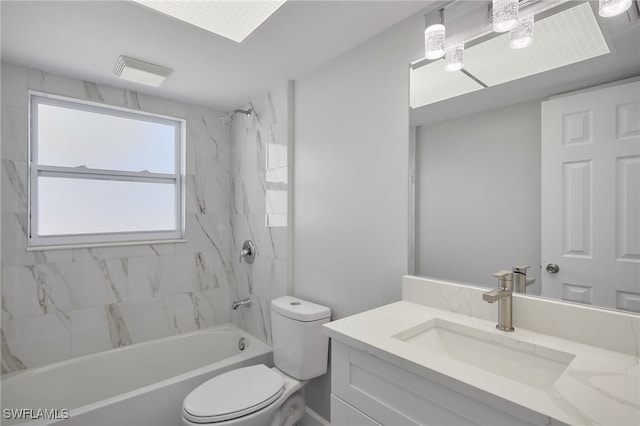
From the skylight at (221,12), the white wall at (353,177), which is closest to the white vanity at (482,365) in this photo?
the white wall at (353,177)

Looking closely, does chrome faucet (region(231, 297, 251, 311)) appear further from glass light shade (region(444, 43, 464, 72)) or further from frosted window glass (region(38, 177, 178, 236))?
glass light shade (region(444, 43, 464, 72))

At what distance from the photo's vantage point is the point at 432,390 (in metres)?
0.82

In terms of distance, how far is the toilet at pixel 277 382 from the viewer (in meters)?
1.52

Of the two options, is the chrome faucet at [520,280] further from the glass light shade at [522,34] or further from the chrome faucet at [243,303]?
the chrome faucet at [243,303]

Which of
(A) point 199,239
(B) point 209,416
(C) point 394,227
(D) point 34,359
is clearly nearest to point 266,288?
(A) point 199,239

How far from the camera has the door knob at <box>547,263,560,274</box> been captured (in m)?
1.07

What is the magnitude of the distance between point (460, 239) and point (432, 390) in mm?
702

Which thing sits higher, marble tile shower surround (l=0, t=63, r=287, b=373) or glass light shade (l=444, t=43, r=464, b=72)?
glass light shade (l=444, t=43, r=464, b=72)

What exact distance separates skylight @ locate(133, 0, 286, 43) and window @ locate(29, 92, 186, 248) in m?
1.31


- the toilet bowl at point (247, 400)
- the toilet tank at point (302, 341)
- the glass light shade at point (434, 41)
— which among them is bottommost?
the toilet bowl at point (247, 400)

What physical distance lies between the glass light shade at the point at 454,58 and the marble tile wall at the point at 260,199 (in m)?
1.17

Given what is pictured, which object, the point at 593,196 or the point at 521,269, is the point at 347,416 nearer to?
the point at 521,269

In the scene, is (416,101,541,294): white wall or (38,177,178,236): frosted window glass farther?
(38,177,178,236): frosted window glass

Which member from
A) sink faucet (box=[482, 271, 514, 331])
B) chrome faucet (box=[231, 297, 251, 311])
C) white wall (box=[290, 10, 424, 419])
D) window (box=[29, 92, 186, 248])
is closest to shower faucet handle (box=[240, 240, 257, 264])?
chrome faucet (box=[231, 297, 251, 311])
